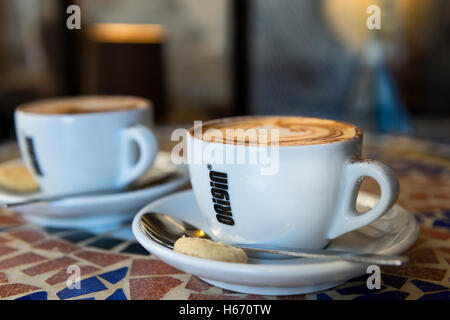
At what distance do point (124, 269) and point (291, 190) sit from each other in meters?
0.20

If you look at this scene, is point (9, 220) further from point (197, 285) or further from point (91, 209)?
point (197, 285)

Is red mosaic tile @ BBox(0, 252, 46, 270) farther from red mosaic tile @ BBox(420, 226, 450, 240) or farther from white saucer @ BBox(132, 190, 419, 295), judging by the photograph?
red mosaic tile @ BBox(420, 226, 450, 240)

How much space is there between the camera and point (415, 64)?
2404 mm

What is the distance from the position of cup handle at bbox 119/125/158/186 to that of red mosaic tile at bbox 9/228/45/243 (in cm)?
14

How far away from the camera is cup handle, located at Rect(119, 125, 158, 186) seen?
2.12 ft

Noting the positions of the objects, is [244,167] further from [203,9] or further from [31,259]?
[203,9]

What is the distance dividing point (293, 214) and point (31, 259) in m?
0.30

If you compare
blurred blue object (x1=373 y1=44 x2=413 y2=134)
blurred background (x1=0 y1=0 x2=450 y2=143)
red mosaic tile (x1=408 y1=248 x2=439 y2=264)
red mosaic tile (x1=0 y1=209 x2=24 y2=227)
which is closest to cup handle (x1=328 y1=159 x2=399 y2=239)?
red mosaic tile (x1=408 y1=248 x2=439 y2=264)

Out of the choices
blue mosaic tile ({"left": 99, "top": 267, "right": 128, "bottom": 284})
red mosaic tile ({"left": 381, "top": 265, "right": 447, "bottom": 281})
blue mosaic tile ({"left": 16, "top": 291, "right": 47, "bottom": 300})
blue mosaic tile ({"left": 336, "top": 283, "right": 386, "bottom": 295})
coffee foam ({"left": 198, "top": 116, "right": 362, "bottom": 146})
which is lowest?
red mosaic tile ({"left": 381, "top": 265, "right": 447, "bottom": 281})

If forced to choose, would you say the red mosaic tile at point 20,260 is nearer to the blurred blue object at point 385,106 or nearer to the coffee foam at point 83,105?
the coffee foam at point 83,105

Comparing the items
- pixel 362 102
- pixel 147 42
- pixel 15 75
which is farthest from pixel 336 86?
pixel 15 75

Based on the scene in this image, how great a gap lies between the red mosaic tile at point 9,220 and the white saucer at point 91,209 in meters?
0.01

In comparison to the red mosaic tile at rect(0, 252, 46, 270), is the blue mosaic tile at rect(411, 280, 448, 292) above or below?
below

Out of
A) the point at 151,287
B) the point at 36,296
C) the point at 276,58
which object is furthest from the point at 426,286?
the point at 276,58
